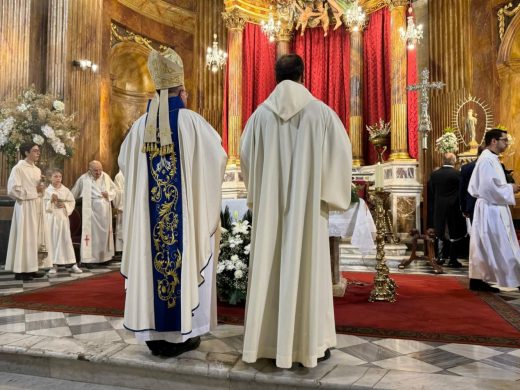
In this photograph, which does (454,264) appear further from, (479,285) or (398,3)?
(398,3)

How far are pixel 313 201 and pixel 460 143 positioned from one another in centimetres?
753

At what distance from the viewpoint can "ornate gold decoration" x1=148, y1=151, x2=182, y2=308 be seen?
2729 mm

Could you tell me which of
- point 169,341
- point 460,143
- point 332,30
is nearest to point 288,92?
point 169,341

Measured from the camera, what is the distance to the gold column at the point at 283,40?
11.4 m

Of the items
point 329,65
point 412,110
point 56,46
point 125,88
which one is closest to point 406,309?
point 412,110

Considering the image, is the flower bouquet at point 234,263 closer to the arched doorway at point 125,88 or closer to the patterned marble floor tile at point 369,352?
the patterned marble floor tile at point 369,352

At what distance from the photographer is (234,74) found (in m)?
11.4

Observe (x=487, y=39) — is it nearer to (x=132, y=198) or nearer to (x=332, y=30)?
(x=332, y=30)

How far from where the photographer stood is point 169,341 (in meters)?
2.72

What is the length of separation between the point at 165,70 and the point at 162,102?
19cm

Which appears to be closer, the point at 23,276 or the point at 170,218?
the point at 170,218

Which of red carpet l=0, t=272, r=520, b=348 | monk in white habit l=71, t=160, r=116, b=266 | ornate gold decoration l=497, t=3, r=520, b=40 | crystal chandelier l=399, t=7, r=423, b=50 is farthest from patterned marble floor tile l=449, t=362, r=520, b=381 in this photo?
ornate gold decoration l=497, t=3, r=520, b=40

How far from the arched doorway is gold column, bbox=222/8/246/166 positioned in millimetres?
1936

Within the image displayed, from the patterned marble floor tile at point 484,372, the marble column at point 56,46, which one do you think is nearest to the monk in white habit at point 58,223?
the marble column at point 56,46
